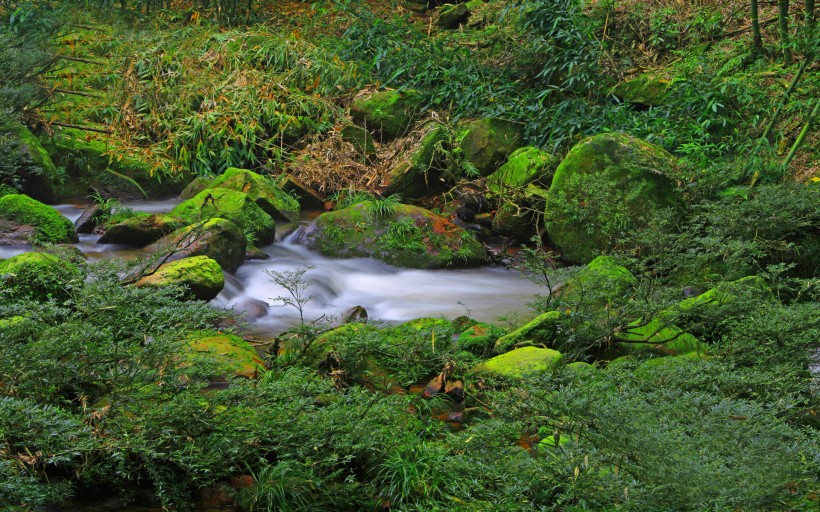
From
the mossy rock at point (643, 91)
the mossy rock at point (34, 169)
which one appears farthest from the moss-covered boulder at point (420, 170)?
the mossy rock at point (34, 169)

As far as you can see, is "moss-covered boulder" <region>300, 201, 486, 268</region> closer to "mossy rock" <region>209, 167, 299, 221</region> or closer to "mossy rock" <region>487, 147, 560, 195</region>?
"mossy rock" <region>209, 167, 299, 221</region>

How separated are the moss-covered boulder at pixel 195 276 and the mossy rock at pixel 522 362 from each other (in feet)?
7.21

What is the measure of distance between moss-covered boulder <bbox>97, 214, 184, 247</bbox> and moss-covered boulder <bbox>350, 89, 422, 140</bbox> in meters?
3.60

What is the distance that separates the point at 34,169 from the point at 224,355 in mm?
5428

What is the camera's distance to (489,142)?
952 cm

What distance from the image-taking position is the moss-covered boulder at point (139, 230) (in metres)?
7.54

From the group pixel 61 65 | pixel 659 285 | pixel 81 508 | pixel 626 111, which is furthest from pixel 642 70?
pixel 81 508

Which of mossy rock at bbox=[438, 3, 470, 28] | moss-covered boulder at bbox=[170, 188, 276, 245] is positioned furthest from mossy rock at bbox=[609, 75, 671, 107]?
moss-covered boulder at bbox=[170, 188, 276, 245]

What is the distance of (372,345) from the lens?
454 centimetres

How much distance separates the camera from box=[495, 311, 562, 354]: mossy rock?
16.7ft

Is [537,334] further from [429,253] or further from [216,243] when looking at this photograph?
[216,243]

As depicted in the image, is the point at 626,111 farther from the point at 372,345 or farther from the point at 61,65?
the point at 61,65

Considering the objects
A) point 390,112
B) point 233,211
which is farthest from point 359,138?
point 233,211

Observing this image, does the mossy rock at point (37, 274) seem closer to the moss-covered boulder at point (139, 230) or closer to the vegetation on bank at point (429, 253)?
the vegetation on bank at point (429, 253)
